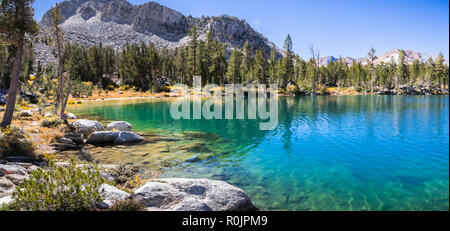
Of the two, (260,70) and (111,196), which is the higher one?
(260,70)

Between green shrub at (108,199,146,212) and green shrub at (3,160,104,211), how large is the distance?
472 millimetres

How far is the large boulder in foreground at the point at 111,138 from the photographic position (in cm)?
1911

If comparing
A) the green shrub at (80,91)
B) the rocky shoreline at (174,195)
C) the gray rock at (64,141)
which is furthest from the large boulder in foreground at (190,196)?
the green shrub at (80,91)

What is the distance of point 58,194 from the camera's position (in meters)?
5.76

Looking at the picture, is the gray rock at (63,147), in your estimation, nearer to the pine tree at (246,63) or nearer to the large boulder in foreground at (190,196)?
the large boulder in foreground at (190,196)

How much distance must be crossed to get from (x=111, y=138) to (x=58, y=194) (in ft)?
48.7

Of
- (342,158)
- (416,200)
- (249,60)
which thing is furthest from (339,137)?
(249,60)

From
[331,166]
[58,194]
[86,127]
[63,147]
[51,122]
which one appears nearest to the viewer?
[58,194]

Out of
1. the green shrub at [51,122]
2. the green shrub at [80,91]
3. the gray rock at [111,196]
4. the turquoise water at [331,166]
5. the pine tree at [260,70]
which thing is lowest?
the turquoise water at [331,166]

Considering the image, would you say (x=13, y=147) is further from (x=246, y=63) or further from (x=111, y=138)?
(x=246, y=63)

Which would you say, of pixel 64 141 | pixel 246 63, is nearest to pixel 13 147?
pixel 64 141

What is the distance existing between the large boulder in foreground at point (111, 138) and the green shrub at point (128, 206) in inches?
539
